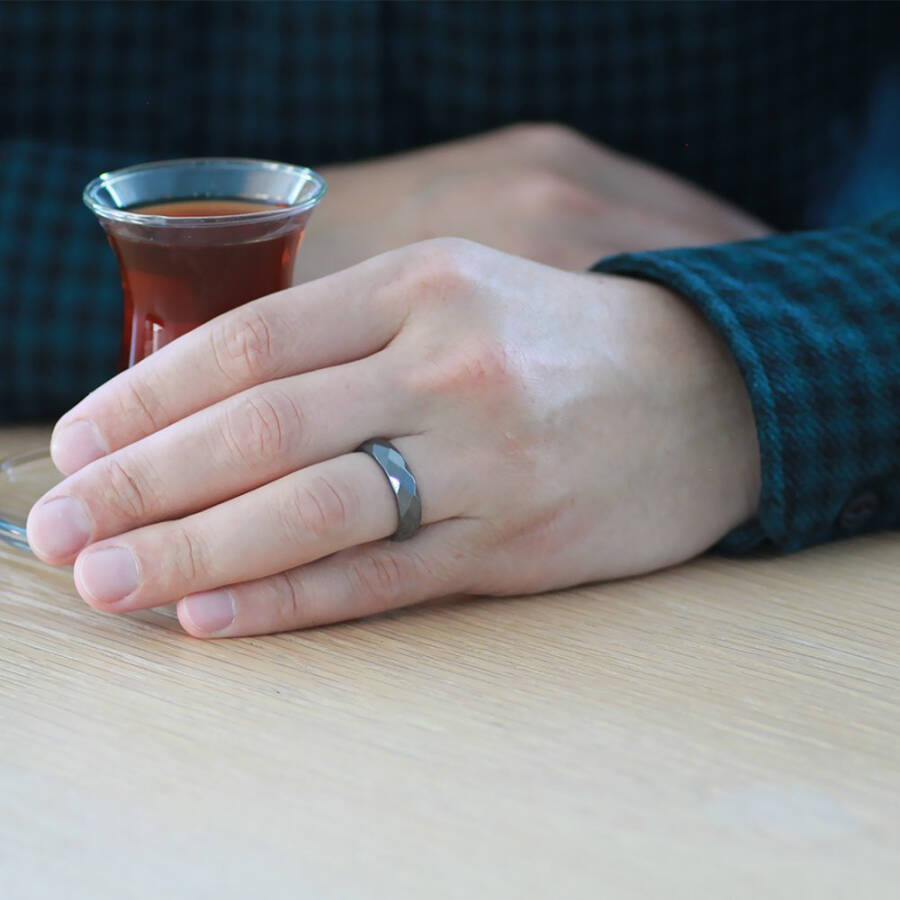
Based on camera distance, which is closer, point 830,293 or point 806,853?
point 806,853

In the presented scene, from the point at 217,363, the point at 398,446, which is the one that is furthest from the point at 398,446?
Answer: the point at 217,363

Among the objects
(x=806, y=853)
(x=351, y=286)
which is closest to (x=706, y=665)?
(x=806, y=853)

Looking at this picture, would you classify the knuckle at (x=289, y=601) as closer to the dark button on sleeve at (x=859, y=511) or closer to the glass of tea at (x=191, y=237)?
the glass of tea at (x=191, y=237)

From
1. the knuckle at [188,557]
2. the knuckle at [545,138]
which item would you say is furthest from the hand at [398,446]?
the knuckle at [545,138]

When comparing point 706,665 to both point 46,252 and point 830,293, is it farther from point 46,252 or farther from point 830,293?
point 46,252

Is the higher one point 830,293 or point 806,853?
point 830,293
